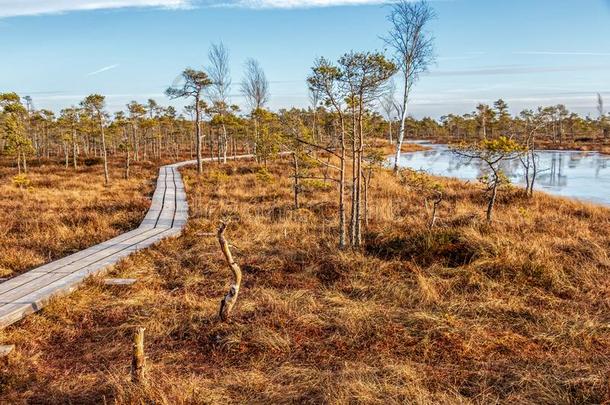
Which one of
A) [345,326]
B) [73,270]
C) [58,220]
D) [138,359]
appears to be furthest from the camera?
[58,220]

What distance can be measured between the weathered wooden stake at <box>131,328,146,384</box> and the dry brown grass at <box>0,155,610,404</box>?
0.38 feet

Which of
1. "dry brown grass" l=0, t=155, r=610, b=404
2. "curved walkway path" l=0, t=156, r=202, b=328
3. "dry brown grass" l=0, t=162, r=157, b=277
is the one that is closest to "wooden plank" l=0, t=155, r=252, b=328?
"curved walkway path" l=0, t=156, r=202, b=328

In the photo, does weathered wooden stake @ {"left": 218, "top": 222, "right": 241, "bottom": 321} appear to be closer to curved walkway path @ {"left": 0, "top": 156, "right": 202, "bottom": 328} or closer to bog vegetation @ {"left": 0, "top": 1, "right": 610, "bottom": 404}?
bog vegetation @ {"left": 0, "top": 1, "right": 610, "bottom": 404}

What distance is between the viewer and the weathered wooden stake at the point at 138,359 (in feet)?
11.6

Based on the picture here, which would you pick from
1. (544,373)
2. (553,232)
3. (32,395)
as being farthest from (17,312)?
(553,232)

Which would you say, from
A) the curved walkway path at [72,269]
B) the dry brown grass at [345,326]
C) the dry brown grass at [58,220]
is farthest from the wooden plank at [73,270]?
the dry brown grass at [58,220]

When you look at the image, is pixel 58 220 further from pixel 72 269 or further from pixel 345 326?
pixel 345 326

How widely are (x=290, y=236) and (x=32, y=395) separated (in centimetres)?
611

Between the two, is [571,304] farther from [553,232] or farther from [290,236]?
[290,236]

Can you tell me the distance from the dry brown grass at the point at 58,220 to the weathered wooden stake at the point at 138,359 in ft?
15.5

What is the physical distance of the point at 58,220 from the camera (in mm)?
11078

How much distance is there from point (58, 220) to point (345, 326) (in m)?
9.51

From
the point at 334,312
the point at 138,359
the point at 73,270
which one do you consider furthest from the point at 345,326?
the point at 73,270

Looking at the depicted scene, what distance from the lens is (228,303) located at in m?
5.00
